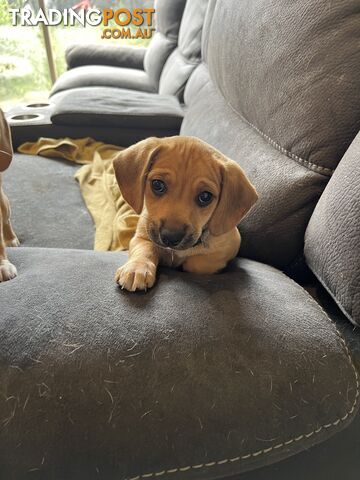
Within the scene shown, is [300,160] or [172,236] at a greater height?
[300,160]

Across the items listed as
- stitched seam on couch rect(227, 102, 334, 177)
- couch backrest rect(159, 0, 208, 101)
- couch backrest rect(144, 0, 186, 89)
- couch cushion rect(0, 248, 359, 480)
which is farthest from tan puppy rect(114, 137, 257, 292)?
couch backrest rect(144, 0, 186, 89)

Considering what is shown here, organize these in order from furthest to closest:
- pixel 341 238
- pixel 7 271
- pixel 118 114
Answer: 1. pixel 118 114
2. pixel 7 271
3. pixel 341 238

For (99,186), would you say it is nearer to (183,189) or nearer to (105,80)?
(183,189)

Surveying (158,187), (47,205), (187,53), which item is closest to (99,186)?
(47,205)

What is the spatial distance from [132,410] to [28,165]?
1604mm

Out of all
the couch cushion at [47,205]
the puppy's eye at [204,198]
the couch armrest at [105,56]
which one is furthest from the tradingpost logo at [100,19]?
the puppy's eye at [204,198]

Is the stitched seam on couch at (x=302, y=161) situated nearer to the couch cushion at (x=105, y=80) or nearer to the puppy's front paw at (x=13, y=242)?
the puppy's front paw at (x=13, y=242)

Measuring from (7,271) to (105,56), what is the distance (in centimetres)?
397

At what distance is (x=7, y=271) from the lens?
96 cm

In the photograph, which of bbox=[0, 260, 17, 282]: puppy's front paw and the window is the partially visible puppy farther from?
the window

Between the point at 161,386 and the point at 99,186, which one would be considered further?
the point at 99,186

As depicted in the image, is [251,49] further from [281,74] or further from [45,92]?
[45,92]

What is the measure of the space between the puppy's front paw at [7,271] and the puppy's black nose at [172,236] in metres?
0.36

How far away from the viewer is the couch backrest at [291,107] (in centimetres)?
96
